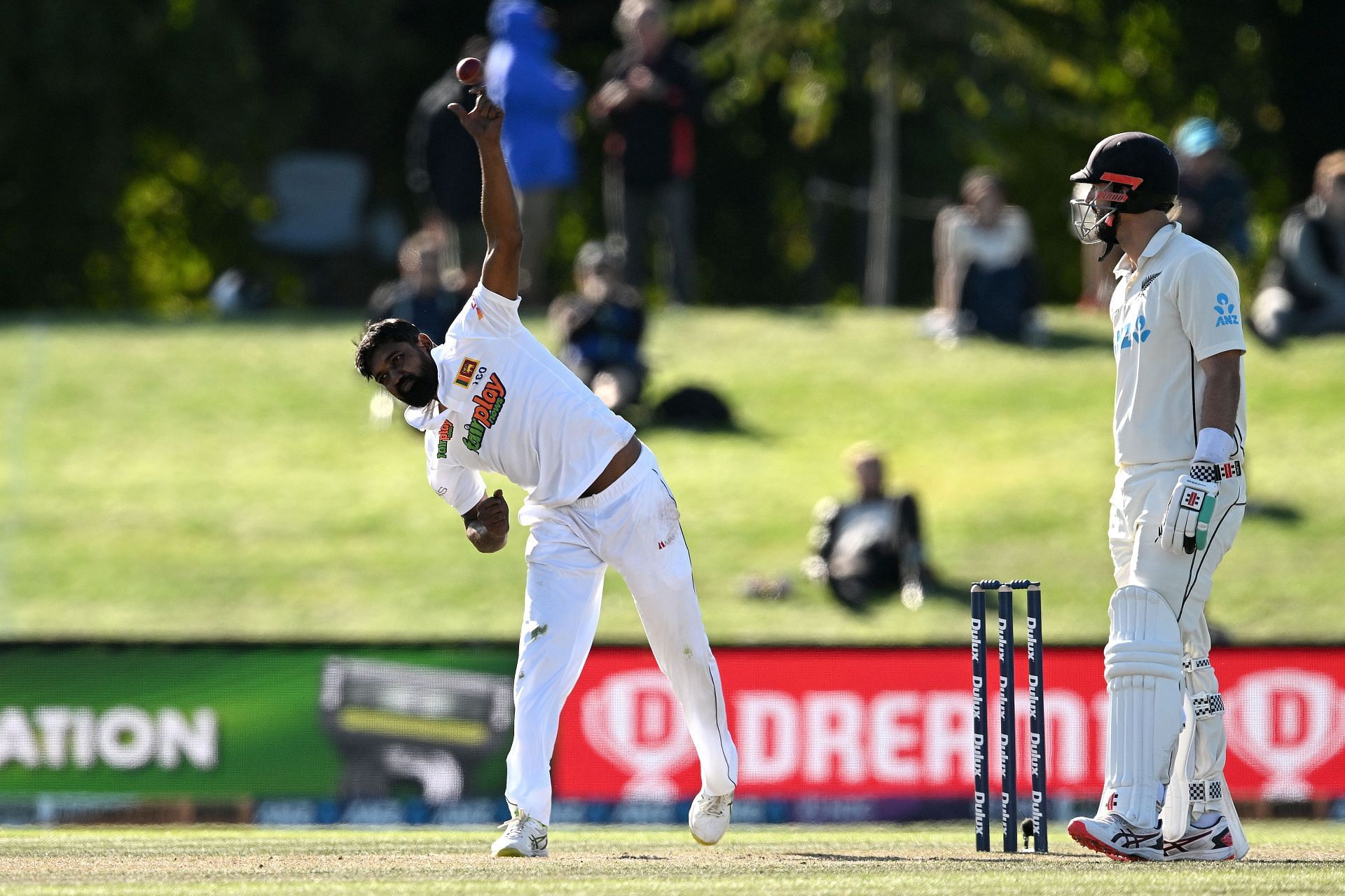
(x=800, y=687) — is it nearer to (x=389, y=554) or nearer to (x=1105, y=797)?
(x=1105, y=797)

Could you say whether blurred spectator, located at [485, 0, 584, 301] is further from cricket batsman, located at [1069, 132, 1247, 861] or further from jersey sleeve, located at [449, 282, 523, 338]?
cricket batsman, located at [1069, 132, 1247, 861]

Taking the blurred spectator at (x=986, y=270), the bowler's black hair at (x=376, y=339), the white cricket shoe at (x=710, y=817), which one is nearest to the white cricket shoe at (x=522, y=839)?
the white cricket shoe at (x=710, y=817)

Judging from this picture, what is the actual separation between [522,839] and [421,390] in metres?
1.45

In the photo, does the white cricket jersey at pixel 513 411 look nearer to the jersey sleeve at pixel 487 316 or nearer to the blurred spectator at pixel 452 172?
the jersey sleeve at pixel 487 316

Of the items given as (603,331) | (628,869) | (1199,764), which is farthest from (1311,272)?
(628,869)

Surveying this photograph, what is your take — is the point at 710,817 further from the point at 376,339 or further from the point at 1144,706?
the point at 376,339

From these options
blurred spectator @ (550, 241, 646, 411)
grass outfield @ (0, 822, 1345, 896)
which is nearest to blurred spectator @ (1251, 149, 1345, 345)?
blurred spectator @ (550, 241, 646, 411)

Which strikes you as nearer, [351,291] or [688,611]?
[688,611]

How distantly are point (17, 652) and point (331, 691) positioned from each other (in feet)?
5.10

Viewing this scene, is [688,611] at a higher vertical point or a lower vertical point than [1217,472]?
lower

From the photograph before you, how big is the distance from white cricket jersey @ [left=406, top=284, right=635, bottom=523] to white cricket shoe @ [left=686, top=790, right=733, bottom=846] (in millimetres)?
1136

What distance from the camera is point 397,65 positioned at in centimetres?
2784

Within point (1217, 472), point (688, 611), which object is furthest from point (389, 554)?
point (1217, 472)

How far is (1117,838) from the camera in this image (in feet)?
20.7
